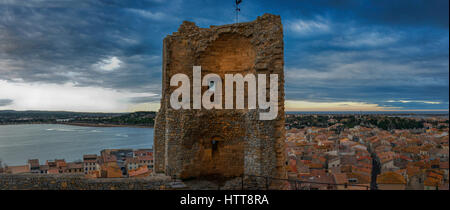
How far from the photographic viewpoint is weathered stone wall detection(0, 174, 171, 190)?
629 cm

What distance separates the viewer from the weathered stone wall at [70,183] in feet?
20.6

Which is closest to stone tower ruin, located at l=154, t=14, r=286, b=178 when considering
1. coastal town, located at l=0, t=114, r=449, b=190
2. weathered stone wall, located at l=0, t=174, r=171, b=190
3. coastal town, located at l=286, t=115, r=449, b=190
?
weathered stone wall, located at l=0, t=174, r=171, b=190

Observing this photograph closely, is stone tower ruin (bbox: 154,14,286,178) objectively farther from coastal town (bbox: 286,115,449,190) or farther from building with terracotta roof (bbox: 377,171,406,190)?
building with terracotta roof (bbox: 377,171,406,190)

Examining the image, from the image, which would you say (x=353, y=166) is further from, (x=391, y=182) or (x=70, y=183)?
(x=70, y=183)

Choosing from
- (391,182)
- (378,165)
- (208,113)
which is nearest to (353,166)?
(378,165)

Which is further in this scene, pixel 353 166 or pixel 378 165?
pixel 378 165

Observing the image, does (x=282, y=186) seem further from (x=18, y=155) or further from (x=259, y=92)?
(x=18, y=155)

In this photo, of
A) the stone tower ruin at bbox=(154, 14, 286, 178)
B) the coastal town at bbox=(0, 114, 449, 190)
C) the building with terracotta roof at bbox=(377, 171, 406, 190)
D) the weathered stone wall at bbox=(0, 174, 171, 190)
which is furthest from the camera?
the coastal town at bbox=(0, 114, 449, 190)

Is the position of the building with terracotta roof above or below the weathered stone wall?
below

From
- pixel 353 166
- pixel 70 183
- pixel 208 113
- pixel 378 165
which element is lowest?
pixel 378 165

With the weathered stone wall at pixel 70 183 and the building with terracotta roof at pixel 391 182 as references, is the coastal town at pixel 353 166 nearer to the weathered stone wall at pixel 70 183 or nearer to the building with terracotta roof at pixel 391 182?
the building with terracotta roof at pixel 391 182

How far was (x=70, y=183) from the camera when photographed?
6.51m

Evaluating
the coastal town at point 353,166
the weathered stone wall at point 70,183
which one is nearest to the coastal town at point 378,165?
the coastal town at point 353,166
